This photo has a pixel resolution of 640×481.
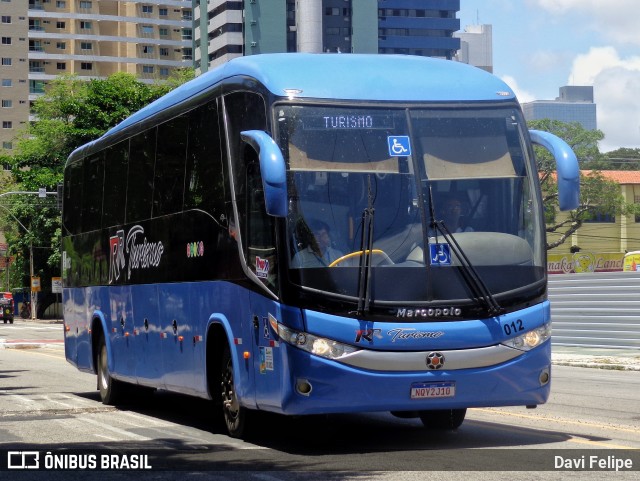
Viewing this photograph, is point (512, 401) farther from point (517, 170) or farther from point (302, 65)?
point (302, 65)

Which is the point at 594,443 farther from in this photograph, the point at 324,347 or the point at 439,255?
the point at 324,347

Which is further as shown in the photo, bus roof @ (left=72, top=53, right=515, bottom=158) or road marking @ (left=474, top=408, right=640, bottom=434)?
road marking @ (left=474, top=408, right=640, bottom=434)

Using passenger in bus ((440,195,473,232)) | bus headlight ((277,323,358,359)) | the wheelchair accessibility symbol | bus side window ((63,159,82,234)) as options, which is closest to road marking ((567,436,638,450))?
passenger in bus ((440,195,473,232))

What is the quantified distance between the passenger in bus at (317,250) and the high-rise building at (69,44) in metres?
130

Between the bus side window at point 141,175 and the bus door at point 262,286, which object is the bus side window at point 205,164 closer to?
the bus door at point 262,286

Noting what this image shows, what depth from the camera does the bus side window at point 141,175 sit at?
1564cm

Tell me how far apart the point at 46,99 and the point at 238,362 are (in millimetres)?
80639

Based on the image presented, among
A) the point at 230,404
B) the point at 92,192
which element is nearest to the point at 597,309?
the point at 92,192

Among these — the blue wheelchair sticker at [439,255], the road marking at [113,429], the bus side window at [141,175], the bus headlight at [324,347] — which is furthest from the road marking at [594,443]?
the bus side window at [141,175]

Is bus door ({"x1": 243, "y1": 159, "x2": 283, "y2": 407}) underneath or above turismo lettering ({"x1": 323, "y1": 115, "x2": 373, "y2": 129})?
underneath

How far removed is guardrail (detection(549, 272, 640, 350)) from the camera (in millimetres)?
30547

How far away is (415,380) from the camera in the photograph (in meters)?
10.8

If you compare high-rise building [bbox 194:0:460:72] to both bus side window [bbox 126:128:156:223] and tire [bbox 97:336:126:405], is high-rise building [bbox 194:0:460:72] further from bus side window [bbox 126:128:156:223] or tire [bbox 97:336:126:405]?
bus side window [bbox 126:128:156:223]

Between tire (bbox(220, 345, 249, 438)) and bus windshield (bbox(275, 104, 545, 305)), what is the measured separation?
2086 millimetres
